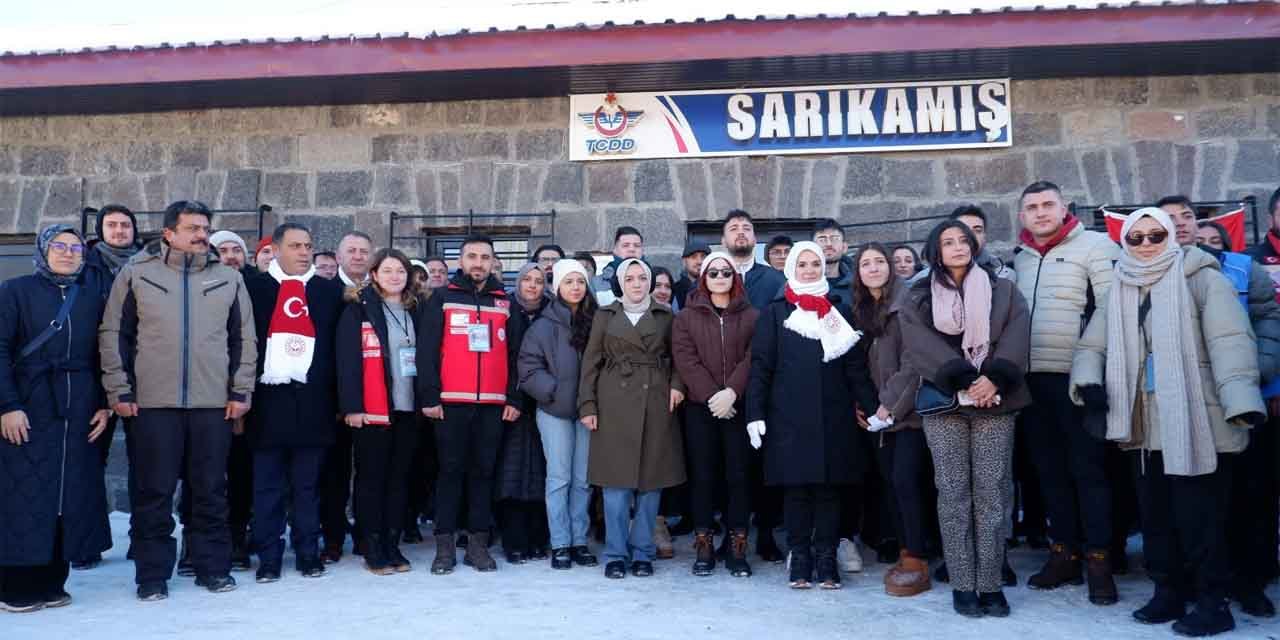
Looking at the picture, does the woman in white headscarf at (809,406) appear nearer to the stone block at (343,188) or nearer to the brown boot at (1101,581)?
the brown boot at (1101,581)

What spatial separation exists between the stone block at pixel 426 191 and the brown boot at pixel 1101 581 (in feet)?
16.2

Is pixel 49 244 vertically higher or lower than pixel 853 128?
lower

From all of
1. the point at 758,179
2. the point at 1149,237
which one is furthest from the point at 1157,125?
the point at 1149,237

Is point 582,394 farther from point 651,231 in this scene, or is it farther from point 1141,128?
point 1141,128

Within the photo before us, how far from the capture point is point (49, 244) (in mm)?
4344

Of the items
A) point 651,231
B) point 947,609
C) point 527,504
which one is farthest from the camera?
point 651,231

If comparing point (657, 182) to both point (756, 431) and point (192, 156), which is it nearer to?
point (756, 431)

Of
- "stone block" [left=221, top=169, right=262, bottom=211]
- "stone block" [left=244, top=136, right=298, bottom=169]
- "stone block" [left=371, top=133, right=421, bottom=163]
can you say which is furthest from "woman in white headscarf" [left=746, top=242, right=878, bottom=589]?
"stone block" [left=221, top=169, right=262, bottom=211]

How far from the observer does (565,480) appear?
16.8 ft

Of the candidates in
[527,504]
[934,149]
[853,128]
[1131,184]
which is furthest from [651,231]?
[1131,184]

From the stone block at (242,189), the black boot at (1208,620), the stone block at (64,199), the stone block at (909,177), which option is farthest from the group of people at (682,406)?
the stone block at (64,199)

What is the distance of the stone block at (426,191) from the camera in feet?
24.1

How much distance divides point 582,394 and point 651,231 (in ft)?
7.72

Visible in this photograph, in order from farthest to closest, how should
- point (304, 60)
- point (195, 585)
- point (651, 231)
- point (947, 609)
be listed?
point (651, 231)
point (304, 60)
point (195, 585)
point (947, 609)
